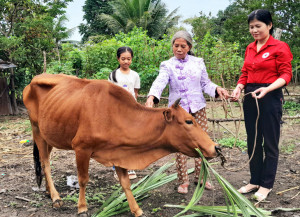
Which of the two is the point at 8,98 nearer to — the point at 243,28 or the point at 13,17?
the point at 13,17

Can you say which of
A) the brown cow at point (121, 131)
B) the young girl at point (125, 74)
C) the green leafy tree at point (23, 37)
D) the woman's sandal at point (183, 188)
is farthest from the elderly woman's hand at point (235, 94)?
the green leafy tree at point (23, 37)

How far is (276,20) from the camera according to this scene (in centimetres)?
1354

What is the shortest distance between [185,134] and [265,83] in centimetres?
124

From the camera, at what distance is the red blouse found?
314 centimetres

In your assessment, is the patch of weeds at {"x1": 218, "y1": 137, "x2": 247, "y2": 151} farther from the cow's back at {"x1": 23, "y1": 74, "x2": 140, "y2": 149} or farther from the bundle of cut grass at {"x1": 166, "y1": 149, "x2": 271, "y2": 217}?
the cow's back at {"x1": 23, "y1": 74, "x2": 140, "y2": 149}

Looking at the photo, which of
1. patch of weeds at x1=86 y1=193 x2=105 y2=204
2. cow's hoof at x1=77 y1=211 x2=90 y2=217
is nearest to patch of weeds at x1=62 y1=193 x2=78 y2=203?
patch of weeds at x1=86 y1=193 x2=105 y2=204

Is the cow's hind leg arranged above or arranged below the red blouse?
below

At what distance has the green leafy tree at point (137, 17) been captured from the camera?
81.5 ft

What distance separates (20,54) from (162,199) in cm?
1024

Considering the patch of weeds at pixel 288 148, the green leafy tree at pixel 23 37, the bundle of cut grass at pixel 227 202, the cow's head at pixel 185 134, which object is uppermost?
the green leafy tree at pixel 23 37

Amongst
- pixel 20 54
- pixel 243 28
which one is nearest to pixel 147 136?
pixel 20 54

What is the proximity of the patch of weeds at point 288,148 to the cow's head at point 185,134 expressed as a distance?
314 cm

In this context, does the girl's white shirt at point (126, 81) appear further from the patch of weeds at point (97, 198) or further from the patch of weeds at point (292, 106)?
the patch of weeds at point (292, 106)

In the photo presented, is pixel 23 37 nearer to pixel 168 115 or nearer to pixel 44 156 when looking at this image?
pixel 44 156
